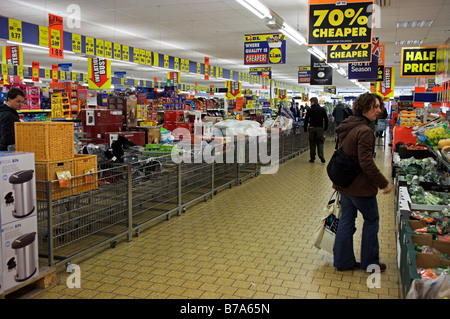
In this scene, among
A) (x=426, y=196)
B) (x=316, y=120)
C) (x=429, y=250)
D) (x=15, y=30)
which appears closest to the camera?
(x=429, y=250)

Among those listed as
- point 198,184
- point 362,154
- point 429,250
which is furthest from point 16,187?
point 198,184

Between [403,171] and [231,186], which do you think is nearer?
[403,171]

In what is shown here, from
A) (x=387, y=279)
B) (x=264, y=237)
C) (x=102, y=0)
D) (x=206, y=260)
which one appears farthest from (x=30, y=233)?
(x=102, y=0)

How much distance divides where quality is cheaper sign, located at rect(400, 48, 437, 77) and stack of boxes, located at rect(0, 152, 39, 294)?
1234 cm

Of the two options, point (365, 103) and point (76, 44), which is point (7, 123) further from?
point (76, 44)

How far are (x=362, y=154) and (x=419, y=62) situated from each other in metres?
10.8

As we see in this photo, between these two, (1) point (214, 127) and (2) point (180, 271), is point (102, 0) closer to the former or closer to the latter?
(1) point (214, 127)

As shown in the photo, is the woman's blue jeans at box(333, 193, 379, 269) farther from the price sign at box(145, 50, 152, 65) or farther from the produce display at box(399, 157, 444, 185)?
the price sign at box(145, 50, 152, 65)

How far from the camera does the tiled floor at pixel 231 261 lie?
359 cm

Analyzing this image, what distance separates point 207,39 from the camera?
50.5 ft

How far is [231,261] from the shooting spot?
4297mm

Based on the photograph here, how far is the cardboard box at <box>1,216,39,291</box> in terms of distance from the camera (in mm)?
3180

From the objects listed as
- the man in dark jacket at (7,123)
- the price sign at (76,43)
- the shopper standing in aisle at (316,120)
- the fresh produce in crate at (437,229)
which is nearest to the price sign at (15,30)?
the price sign at (76,43)

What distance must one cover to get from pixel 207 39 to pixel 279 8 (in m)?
5.21
